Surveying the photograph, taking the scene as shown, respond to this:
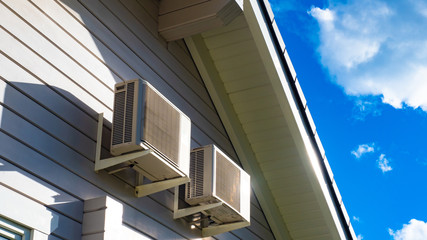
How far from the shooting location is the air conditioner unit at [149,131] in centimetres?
424

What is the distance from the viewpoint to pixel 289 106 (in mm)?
6164

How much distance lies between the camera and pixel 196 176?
4984mm

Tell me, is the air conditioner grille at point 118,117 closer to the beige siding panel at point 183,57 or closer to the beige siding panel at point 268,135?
the beige siding panel at point 183,57

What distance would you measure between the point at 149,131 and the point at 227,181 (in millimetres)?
1015

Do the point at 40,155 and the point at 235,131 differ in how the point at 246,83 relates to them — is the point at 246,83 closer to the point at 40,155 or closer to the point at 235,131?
the point at 235,131

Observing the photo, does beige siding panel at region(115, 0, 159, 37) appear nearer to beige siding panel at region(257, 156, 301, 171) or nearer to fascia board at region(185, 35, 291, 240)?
fascia board at region(185, 35, 291, 240)

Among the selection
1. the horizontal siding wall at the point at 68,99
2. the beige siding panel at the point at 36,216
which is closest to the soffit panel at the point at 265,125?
the horizontal siding wall at the point at 68,99

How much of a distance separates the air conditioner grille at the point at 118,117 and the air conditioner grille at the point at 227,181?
94 centimetres

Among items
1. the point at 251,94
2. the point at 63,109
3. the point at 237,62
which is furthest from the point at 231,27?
the point at 63,109

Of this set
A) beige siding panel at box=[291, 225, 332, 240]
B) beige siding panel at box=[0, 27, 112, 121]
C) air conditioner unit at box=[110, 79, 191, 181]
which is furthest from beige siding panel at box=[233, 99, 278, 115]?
beige siding panel at box=[0, 27, 112, 121]

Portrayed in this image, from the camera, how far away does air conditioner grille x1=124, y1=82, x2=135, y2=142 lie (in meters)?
4.24

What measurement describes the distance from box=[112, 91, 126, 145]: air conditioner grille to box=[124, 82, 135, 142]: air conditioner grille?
0.04 metres

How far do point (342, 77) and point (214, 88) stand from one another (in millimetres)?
52600

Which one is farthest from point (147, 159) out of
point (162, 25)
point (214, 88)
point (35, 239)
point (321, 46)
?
point (321, 46)
